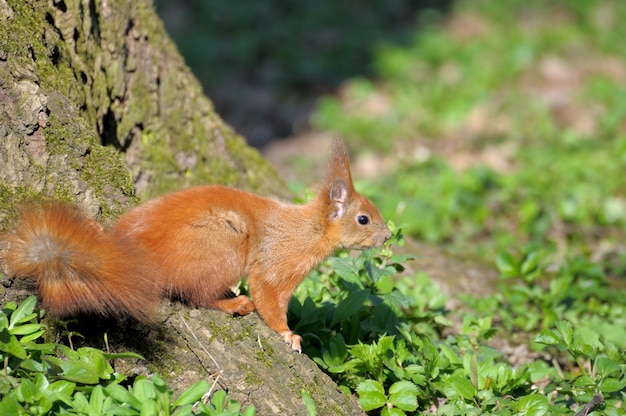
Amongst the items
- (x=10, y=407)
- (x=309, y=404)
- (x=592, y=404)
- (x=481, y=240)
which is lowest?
(x=481, y=240)

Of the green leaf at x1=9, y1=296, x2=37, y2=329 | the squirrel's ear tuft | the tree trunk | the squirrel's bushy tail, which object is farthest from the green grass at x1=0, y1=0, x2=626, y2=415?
the squirrel's ear tuft

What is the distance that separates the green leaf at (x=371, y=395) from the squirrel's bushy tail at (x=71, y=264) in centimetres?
90

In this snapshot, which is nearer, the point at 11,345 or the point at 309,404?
the point at 11,345

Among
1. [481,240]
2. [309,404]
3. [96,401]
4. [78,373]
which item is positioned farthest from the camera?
[481,240]

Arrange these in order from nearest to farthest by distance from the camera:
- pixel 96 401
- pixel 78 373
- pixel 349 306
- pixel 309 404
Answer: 1. pixel 96 401
2. pixel 78 373
3. pixel 309 404
4. pixel 349 306

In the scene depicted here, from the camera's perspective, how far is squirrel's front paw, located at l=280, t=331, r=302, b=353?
317 centimetres

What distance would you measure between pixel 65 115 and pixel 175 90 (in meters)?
1.12

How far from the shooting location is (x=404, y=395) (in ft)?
9.78

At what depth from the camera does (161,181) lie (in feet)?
13.0

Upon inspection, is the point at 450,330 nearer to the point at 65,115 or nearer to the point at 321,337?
the point at 321,337

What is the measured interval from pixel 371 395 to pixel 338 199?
0.96 meters

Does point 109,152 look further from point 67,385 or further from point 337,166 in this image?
point 67,385

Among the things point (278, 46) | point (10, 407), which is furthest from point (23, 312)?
point (278, 46)

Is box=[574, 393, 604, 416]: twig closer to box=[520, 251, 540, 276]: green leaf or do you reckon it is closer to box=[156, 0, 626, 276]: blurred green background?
box=[520, 251, 540, 276]: green leaf
